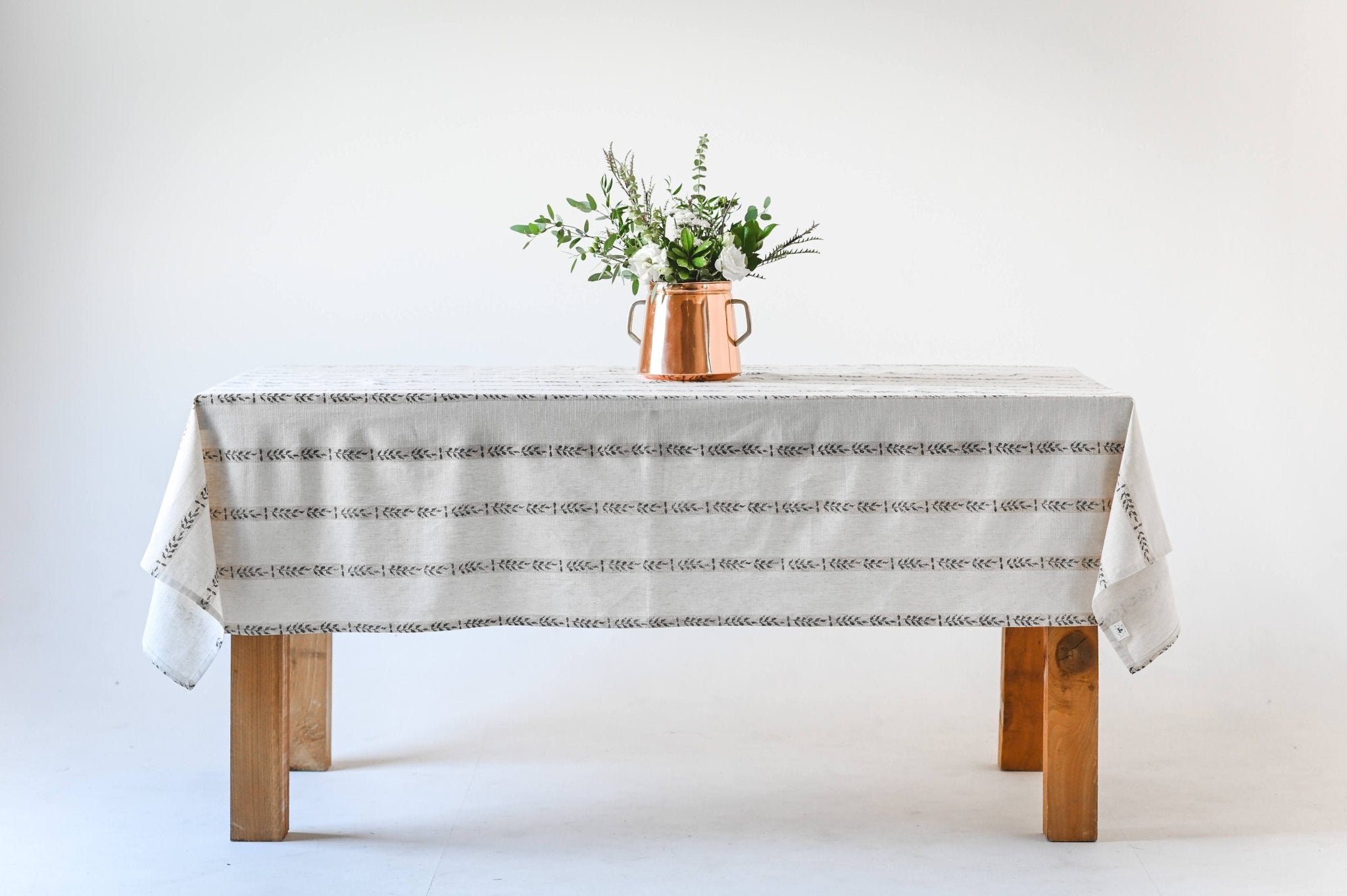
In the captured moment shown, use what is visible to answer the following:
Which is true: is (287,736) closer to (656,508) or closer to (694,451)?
(656,508)

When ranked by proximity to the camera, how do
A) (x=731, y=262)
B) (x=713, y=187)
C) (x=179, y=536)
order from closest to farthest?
(x=179, y=536) → (x=731, y=262) → (x=713, y=187)

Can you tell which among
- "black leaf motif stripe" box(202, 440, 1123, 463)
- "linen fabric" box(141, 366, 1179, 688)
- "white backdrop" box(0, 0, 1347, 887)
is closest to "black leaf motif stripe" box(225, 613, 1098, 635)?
"linen fabric" box(141, 366, 1179, 688)

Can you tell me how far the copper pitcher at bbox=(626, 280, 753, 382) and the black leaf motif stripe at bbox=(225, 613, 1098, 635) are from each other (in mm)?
446

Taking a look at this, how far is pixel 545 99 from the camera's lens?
3695 mm

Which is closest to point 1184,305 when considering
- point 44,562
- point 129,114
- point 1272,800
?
point 1272,800

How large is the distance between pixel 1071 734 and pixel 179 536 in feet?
5.03

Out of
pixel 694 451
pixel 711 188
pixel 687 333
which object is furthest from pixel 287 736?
pixel 711 188

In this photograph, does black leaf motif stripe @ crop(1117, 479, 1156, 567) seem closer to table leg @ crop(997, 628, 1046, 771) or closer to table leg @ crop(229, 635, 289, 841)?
table leg @ crop(997, 628, 1046, 771)

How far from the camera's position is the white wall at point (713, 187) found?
3672 millimetres

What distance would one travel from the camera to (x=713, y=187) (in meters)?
3.73

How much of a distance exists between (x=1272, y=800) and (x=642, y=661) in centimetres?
147

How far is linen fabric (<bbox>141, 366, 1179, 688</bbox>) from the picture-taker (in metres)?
2.30

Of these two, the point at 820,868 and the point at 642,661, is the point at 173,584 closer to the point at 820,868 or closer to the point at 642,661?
the point at 820,868

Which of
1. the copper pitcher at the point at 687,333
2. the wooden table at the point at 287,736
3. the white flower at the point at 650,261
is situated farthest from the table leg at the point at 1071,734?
the white flower at the point at 650,261
